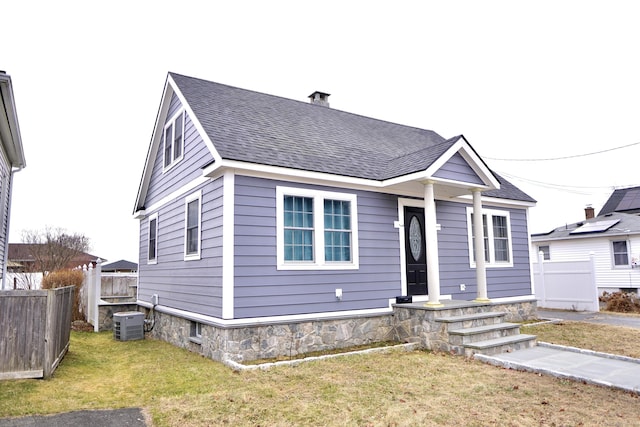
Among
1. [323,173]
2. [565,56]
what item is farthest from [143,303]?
[565,56]

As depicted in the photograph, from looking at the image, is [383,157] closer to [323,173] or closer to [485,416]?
→ [323,173]

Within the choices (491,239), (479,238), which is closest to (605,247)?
(491,239)

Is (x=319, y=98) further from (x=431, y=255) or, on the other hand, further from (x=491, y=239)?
(x=431, y=255)

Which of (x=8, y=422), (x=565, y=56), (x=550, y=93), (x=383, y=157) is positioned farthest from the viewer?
(x=550, y=93)

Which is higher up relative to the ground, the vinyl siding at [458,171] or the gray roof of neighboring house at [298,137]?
the gray roof of neighboring house at [298,137]

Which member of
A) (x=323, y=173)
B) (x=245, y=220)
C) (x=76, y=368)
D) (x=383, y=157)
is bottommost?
(x=76, y=368)

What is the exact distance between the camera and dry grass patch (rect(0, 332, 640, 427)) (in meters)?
4.43

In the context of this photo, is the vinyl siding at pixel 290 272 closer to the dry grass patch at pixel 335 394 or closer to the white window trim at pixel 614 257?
the dry grass patch at pixel 335 394

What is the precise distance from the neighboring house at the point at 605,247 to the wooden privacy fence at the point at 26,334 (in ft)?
59.1

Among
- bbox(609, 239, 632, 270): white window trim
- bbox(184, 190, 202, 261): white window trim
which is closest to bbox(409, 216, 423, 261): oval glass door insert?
bbox(184, 190, 202, 261): white window trim

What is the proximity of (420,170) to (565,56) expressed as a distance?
10.3 m

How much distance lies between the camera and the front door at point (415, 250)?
9.60 metres

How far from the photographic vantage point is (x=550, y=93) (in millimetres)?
18375

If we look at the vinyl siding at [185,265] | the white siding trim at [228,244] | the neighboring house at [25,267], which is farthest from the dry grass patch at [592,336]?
the neighboring house at [25,267]
